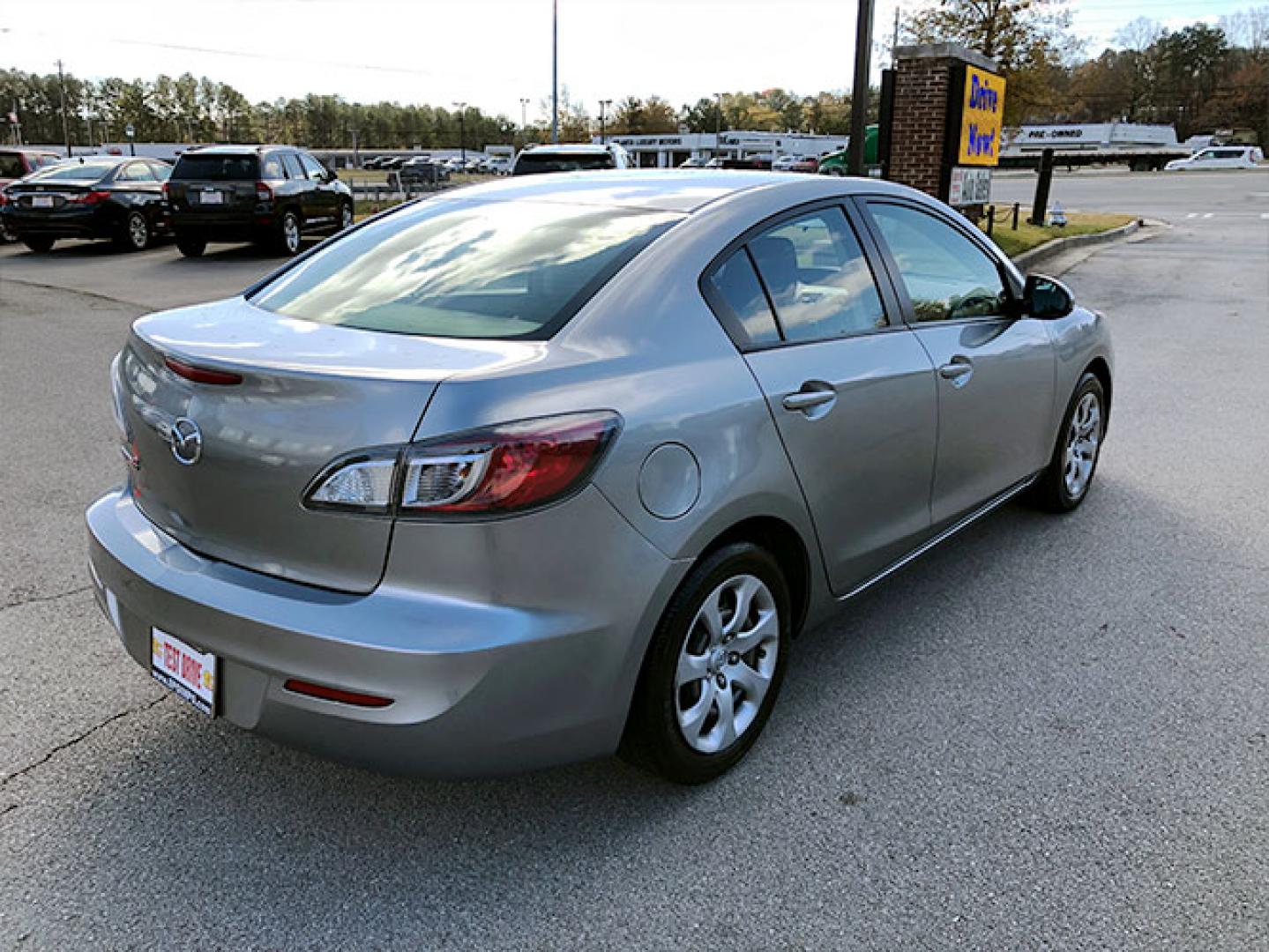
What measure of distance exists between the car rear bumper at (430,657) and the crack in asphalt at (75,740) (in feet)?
2.46

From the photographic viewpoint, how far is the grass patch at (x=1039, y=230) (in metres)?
16.5

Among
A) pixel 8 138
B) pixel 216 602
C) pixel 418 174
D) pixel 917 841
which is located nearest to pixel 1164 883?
pixel 917 841

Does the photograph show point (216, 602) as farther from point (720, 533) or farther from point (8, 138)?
point (8, 138)

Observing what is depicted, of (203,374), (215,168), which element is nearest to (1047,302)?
(203,374)

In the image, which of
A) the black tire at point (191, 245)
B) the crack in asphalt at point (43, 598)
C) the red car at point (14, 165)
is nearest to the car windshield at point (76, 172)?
the red car at point (14, 165)

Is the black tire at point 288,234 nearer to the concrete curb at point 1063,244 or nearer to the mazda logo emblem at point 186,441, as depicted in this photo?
the concrete curb at point 1063,244

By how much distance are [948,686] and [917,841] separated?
89 centimetres

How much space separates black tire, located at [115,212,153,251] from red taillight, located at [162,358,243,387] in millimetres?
16317

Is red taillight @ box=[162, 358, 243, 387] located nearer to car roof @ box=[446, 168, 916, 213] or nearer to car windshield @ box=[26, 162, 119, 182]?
car roof @ box=[446, 168, 916, 213]

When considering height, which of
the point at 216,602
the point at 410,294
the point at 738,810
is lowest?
the point at 738,810

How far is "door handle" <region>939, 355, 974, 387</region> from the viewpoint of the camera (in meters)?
3.55

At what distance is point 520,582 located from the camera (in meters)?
2.18

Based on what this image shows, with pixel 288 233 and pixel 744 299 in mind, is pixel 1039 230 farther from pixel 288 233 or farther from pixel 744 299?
pixel 744 299

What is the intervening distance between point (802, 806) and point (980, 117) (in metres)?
14.6
